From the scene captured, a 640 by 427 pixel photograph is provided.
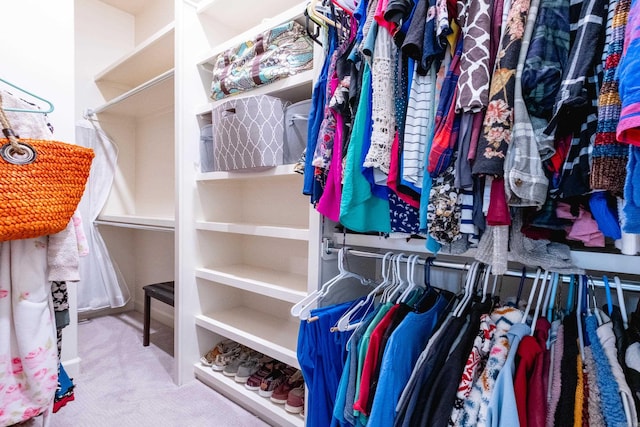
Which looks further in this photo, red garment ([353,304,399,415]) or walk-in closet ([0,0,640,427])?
red garment ([353,304,399,415])

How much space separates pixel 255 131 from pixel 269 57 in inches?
13.1

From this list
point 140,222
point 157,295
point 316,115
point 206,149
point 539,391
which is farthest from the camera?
point 140,222

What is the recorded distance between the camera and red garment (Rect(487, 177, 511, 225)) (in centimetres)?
76

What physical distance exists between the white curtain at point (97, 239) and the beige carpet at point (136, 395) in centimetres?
28

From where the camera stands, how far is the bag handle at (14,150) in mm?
963

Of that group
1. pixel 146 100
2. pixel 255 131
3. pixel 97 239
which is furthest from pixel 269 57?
pixel 97 239

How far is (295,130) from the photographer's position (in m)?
1.51

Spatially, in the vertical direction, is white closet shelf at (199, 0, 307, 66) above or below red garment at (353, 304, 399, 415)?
above

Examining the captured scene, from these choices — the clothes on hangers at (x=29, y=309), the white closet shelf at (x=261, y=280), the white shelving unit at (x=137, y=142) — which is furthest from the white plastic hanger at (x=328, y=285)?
the white shelving unit at (x=137, y=142)

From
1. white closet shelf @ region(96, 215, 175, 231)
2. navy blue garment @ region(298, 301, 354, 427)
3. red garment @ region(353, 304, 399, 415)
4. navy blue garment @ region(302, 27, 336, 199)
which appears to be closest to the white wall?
white closet shelf @ region(96, 215, 175, 231)

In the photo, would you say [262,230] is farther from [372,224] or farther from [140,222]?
[140,222]

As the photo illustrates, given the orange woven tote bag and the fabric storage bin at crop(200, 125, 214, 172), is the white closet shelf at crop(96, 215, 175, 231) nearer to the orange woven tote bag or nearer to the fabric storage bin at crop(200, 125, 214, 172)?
the fabric storage bin at crop(200, 125, 214, 172)

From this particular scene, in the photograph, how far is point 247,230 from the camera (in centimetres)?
164

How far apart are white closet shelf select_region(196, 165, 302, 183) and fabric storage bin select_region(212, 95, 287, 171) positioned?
0.14ft
